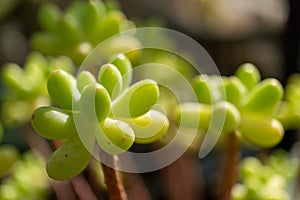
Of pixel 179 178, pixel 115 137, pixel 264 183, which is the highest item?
pixel 115 137

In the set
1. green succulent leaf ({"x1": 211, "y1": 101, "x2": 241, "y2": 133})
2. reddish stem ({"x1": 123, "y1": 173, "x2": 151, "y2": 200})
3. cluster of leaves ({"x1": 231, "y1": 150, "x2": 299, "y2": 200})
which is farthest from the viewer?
reddish stem ({"x1": 123, "y1": 173, "x2": 151, "y2": 200})

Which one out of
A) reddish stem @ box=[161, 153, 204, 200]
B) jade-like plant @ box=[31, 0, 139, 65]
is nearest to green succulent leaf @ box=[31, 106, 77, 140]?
jade-like plant @ box=[31, 0, 139, 65]

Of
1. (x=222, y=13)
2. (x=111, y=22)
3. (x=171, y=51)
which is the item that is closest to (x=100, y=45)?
(x=111, y=22)

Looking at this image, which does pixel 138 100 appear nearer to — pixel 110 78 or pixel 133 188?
pixel 110 78

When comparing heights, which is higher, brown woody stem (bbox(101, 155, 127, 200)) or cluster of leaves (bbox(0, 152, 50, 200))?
brown woody stem (bbox(101, 155, 127, 200))

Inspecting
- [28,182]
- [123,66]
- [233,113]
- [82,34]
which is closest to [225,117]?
[233,113]

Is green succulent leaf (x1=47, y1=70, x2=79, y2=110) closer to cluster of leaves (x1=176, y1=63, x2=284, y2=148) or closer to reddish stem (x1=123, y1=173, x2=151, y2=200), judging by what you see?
cluster of leaves (x1=176, y1=63, x2=284, y2=148)

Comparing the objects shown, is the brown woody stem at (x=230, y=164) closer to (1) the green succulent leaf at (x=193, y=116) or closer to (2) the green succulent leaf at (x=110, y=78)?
(1) the green succulent leaf at (x=193, y=116)
